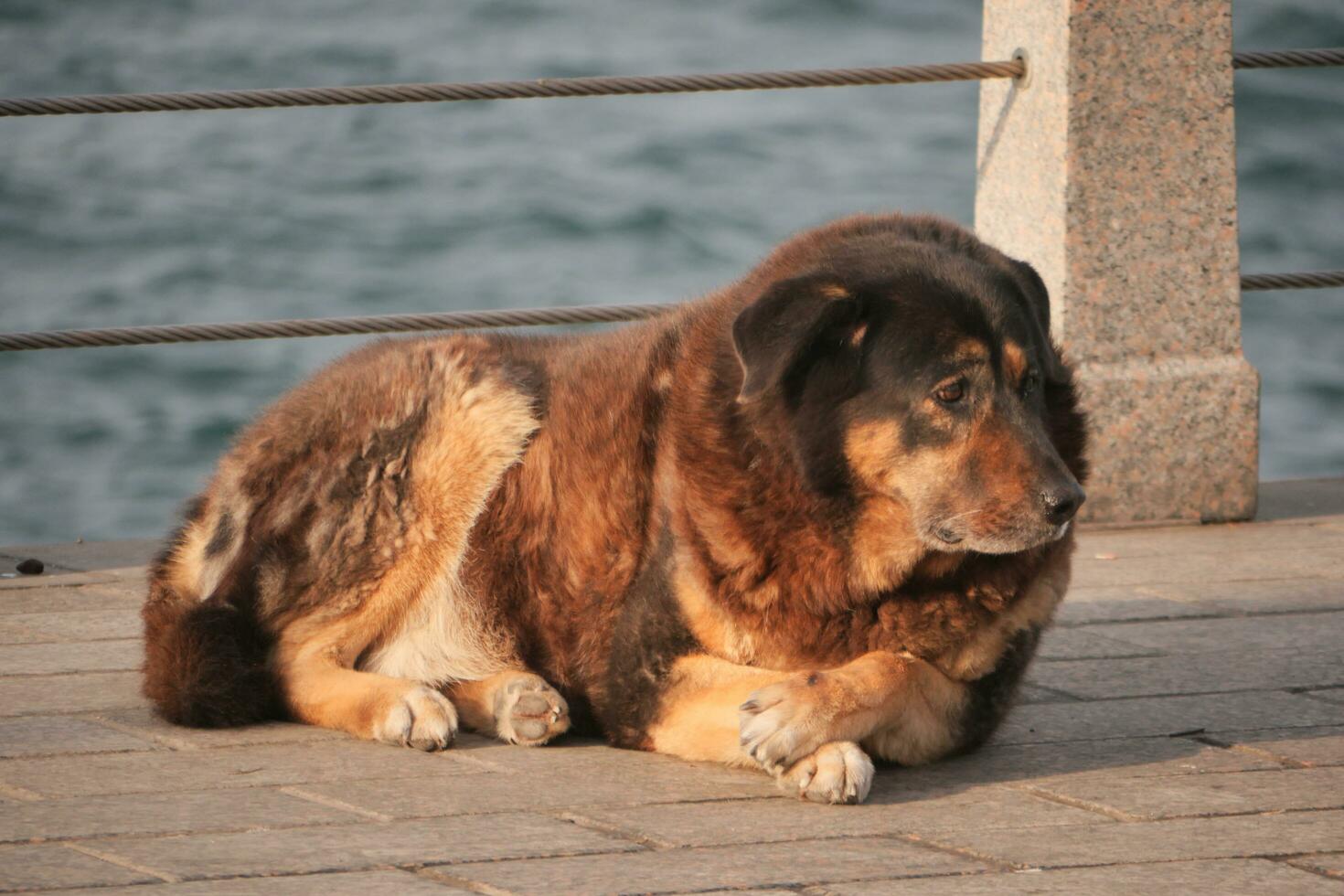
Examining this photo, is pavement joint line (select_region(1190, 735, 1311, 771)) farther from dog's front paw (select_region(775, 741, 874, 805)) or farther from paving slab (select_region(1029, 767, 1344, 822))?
dog's front paw (select_region(775, 741, 874, 805))

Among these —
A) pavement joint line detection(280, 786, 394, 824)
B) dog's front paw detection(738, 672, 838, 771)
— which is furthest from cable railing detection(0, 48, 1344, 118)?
pavement joint line detection(280, 786, 394, 824)

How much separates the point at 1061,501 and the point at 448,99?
379cm

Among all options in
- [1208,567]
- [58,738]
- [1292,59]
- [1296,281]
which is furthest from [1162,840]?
[1292,59]

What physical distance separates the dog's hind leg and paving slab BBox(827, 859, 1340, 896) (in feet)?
4.03

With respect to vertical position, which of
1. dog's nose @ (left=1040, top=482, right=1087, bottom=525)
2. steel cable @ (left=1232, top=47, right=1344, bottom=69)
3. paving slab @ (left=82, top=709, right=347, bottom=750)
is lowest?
paving slab @ (left=82, top=709, right=347, bottom=750)

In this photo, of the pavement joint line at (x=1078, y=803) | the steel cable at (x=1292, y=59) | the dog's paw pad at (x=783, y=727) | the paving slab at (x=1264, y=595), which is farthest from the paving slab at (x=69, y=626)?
the steel cable at (x=1292, y=59)

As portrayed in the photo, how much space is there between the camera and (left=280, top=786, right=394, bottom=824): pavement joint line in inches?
122

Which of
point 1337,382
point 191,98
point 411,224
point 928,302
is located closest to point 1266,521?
point 928,302

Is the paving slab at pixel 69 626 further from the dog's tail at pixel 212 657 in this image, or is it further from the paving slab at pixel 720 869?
the paving slab at pixel 720 869

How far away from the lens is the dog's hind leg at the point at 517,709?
3787 millimetres

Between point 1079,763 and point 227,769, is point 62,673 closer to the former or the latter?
point 227,769

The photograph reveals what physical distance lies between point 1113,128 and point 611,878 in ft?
13.6

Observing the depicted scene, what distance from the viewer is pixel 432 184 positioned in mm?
18234

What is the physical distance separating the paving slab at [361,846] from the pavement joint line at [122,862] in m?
0.01
